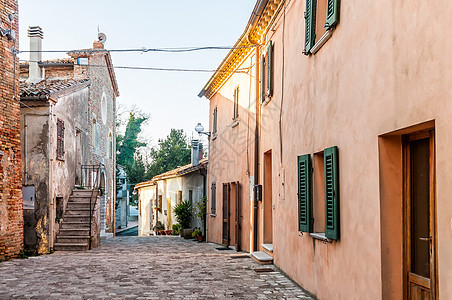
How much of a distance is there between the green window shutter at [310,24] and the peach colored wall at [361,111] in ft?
0.80

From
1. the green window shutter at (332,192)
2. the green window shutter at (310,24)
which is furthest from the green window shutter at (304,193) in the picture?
the green window shutter at (310,24)

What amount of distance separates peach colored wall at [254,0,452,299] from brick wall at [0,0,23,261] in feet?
22.5

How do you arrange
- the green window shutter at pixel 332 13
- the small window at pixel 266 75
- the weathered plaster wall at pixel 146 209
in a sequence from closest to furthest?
1. the green window shutter at pixel 332 13
2. the small window at pixel 266 75
3. the weathered plaster wall at pixel 146 209

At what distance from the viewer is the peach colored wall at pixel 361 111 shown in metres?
3.85

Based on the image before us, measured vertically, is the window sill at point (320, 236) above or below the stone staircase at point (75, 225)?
above

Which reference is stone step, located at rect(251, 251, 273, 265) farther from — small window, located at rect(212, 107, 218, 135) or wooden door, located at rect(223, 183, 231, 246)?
small window, located at rect(212, 107, 218, 135)

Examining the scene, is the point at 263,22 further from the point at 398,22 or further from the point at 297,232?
the point at 398,22

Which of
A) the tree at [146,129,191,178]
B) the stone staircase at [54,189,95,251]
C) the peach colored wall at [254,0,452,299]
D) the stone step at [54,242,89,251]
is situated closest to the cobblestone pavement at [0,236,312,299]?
the peach colored wall at [254,0,452,299]

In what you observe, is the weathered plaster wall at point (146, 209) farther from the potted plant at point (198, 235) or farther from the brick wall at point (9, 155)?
the brick wall at point (9, 155)

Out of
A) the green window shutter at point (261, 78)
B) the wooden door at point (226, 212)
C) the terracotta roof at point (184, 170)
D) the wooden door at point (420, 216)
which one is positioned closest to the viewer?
the wooden door at point (420, 216)

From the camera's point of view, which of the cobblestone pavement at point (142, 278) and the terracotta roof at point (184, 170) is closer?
the cobblestone pavement at point (142, 278)

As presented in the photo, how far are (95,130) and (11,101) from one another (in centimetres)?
1056

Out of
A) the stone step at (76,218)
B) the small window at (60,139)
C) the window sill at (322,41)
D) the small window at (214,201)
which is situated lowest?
the stone step at (76,218)

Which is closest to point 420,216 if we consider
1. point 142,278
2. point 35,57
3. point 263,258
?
point 142,278
